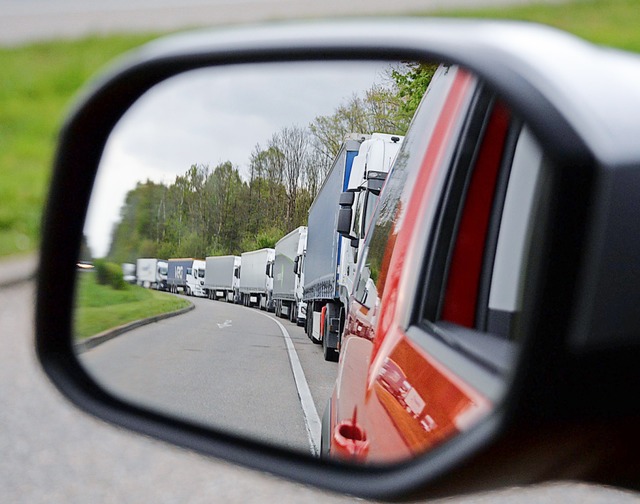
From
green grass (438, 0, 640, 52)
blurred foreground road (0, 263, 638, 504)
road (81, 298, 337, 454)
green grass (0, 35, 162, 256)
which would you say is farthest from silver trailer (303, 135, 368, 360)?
green grass (438, 0, 640, 52)

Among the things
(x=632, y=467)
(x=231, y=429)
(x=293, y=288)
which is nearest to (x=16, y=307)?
(x=293, y=288)

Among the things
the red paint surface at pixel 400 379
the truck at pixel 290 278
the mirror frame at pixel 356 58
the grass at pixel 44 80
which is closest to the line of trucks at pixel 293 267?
the truck at pixel 290 278

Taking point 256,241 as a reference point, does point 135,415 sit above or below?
below

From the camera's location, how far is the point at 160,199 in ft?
5.57

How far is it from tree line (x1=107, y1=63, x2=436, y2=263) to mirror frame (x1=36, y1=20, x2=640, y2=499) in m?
0.15

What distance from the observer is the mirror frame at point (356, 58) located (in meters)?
0.84

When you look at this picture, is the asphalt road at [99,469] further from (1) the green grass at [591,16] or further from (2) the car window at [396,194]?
(1) the green grass at [591,16]

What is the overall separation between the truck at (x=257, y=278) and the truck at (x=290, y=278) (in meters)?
0.02

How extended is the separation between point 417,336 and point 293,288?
0.72m

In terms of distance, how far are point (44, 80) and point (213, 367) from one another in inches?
776

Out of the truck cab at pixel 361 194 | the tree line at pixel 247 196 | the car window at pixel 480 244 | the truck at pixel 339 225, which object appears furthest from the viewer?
the truck cab at pixel 361 194

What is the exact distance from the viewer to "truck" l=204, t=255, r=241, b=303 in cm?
168

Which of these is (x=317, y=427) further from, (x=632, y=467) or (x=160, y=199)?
(x=632, y=467)

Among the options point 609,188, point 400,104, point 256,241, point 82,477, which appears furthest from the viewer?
point 82,477
